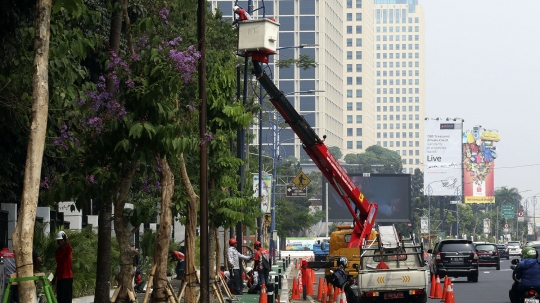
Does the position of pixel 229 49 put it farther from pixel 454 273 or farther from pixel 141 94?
pixel 141 94

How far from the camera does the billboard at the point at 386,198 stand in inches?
3462

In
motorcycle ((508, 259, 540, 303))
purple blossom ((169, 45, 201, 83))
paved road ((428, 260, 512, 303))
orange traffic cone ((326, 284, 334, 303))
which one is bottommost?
paved road ((428, 260, 512, 303))

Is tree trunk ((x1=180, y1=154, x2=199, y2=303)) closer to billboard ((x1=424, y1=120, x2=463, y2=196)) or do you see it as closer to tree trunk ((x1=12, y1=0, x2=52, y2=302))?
tree trunk ((x1=12, y1=0, x2=52, y2=302))

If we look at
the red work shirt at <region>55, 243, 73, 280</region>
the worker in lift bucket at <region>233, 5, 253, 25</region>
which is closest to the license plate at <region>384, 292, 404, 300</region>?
the red work shirt at <region>55, 243, 73, 280</region>

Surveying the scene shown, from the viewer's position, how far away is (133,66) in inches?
707

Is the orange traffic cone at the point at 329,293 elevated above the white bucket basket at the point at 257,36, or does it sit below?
below

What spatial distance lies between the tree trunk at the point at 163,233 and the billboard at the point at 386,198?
68656 millimetres

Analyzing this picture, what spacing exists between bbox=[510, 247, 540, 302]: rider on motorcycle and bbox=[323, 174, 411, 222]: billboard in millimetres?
68134

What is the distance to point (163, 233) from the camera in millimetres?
19141

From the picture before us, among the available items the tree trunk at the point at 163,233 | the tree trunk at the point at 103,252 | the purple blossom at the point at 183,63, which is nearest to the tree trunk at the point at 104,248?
the tree trunk at the point at 103,252

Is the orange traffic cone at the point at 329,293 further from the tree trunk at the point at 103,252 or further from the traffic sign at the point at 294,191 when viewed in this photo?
the traffic sign at the point at 294,191

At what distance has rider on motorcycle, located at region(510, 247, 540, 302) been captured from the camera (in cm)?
1853

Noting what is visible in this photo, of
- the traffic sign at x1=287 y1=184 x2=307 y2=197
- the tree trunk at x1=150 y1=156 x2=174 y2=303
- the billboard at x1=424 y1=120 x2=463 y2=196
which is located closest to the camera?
the tree trunk at x1=150 y1=156 x2=174 y2=303

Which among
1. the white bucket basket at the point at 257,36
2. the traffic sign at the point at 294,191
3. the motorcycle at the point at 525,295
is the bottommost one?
the motorcycle at the point at 525,295
